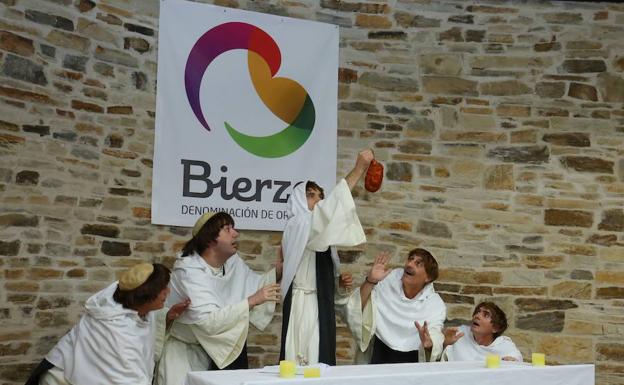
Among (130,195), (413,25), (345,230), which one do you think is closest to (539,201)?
(413,25)

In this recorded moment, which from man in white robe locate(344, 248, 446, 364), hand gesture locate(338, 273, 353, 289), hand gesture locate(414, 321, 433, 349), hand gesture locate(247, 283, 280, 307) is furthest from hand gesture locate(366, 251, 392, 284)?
hand gesture locate(247, 283, 280, 307)

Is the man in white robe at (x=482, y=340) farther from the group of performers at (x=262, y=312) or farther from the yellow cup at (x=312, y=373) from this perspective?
the yellow cup at (x=312, y=373)

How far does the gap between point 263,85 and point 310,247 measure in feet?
5.81

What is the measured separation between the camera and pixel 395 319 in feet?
15.4

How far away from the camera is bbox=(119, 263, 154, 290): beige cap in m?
3.65

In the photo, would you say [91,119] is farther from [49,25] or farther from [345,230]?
[345,230]

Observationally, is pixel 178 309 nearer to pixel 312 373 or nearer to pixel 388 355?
pixel 312 373

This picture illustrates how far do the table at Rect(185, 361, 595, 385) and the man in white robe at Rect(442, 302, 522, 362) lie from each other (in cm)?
67

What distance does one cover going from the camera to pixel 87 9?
204 inches

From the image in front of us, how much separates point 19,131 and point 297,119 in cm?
191

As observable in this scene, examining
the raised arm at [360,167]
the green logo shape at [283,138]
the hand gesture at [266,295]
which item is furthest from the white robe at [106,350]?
the green logo shape at [283,138]

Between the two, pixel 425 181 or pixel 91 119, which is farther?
pixel 425 181

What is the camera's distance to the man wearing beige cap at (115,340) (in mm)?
3586

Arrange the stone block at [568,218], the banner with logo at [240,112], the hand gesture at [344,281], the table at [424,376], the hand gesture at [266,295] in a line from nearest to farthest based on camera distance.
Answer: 1. the table at [424,376]
2. the hand gesture at [266,295]
3. the hand gesture at [344,281]
4. the banner with logo at [240,112]
5. the stone block at [568,218]
